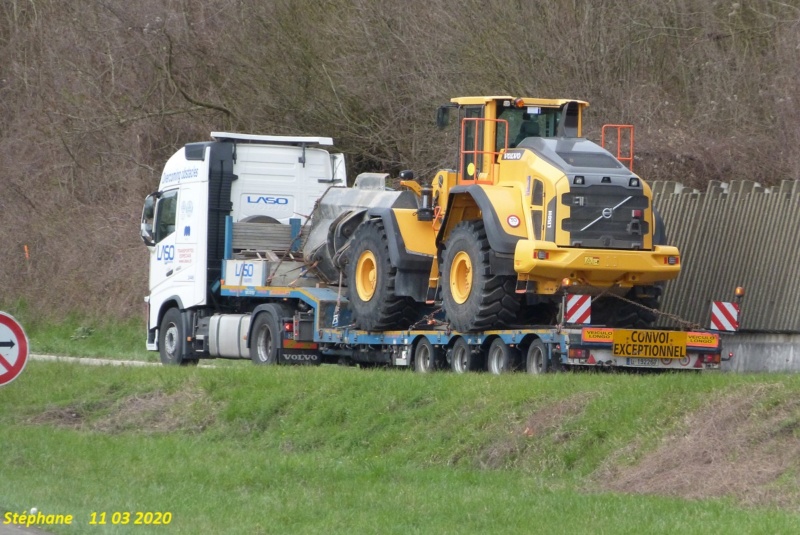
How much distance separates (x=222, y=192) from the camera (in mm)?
21453

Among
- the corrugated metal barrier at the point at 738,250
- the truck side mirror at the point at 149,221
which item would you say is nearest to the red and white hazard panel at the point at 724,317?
the corrugated metal barrier at the point at 738,250

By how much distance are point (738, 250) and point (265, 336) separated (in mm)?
7127

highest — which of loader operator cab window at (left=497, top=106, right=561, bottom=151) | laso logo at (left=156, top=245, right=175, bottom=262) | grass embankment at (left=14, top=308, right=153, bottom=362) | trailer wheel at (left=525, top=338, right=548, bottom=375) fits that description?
loader operator cab window at (left=497, top=106, right=561, bottom=151)

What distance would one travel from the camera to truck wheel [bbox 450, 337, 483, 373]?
16.6 metres

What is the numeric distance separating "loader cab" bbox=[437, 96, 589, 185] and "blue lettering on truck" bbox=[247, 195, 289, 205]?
16.8ft

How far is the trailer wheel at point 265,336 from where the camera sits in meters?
20.2

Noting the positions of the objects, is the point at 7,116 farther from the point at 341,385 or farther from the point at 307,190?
the point at 341,385

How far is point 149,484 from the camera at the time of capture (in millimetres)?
11898

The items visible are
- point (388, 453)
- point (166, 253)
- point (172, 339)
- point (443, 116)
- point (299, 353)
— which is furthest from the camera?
point (172, 339)

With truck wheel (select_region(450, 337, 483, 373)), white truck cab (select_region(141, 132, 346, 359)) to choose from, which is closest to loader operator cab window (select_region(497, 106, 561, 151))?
truck wheel (select_region(450, 337, 483, 373))

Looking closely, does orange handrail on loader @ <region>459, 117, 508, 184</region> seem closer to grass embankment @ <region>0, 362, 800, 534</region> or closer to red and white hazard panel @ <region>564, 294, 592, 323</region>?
red and white hazard panel @ <region>564, 294, 592, 323</region>

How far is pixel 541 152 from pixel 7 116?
30.5 m

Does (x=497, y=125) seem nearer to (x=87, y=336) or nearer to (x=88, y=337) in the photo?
(x=88, y=337)

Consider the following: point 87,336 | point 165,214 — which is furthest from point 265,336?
point 87,336
